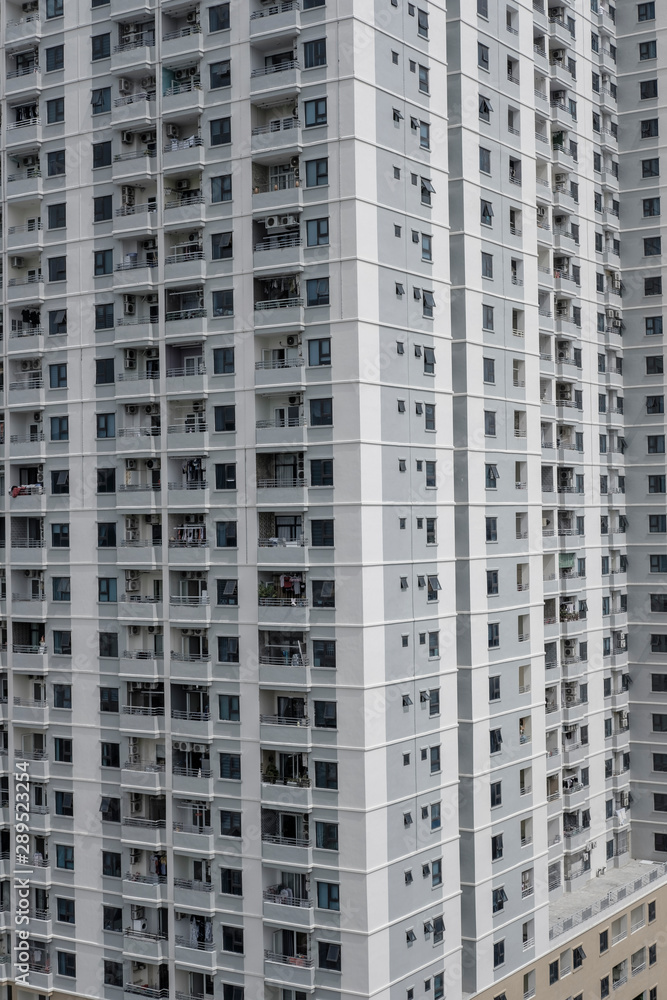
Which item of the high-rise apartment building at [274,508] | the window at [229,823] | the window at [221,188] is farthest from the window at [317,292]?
the window at [229,823]

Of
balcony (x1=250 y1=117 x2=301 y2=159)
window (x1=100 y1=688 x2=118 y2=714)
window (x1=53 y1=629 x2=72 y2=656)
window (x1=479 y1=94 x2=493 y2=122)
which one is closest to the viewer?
balcony (x1=250 y1=117 x2=301 y2=159)

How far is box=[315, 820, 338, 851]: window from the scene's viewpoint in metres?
46.8

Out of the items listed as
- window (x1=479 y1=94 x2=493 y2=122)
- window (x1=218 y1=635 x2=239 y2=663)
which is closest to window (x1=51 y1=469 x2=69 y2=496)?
window (x1=218 y1=635 x2=239 y2=663)

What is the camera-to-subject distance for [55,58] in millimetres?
54500

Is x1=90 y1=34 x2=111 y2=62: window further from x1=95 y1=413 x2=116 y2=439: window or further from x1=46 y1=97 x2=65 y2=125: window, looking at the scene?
x1=95 y1=413 x2=116 y2=439: window

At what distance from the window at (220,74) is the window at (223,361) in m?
10.8

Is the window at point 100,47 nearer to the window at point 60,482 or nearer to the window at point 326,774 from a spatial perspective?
the window at point 60,482

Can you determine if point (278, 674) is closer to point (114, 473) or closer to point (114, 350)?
point (114, 473)

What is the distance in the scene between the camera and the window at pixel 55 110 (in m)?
54.2

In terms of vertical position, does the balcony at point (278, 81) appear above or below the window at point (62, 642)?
above

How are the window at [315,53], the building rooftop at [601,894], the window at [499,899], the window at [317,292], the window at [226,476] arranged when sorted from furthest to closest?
1. the building rooftop at [601,894]
2. the window at [499,899]
3. the window at [226,476]
4. the window at [317,292]
5. the window at [315,53]

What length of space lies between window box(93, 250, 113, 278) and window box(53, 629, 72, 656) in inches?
620

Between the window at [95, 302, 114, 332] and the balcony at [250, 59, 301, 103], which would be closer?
the balcony at [250, 59, 301, 103]

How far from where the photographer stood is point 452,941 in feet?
167
